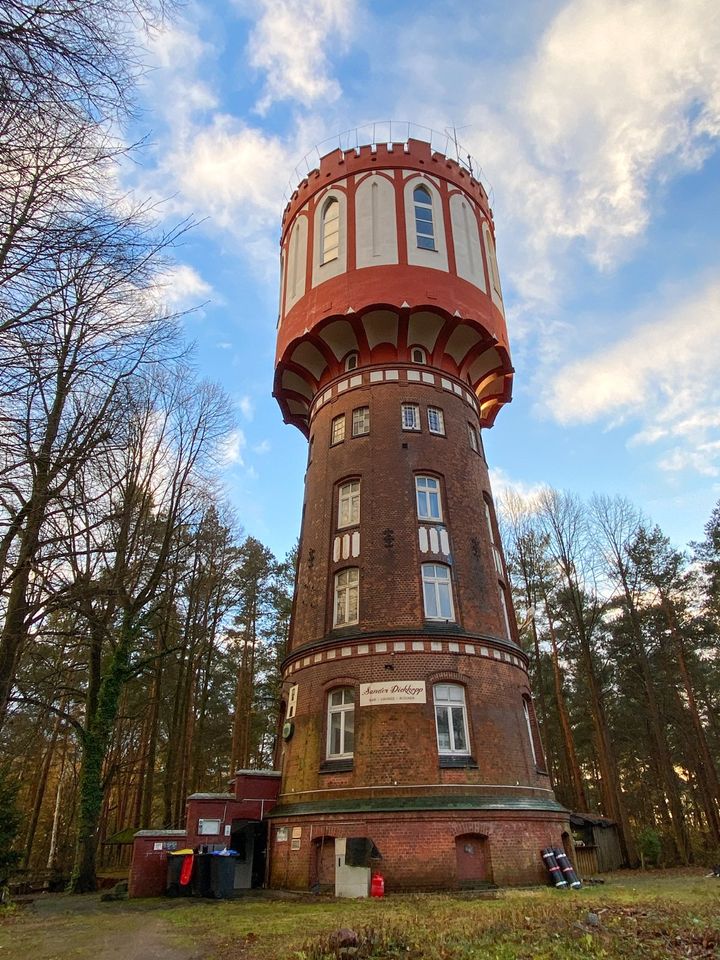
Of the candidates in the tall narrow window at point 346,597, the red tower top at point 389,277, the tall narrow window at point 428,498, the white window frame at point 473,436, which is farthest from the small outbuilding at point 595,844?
the red tower top at point 389,277

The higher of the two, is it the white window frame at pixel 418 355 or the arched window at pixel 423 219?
the arched window at pixel 423 219

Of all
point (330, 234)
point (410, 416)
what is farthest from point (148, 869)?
point (330, 234)

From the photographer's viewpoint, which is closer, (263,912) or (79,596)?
(79,596)

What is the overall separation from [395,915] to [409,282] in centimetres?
1616

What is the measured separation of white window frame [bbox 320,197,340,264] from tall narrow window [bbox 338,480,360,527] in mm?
7934

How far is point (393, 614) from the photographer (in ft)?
50.1

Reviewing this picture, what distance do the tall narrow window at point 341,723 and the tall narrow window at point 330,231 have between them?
13.8m

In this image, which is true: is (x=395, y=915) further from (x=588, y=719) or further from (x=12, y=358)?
(x=588, y=719)

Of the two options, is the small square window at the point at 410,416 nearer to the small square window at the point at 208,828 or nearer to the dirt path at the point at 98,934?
the small square window at the point at 208,828

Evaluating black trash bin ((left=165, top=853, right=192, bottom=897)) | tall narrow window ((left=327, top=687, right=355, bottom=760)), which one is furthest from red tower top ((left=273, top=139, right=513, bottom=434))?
black trash bin ((left=165, top=853, right=192, bottom=897))

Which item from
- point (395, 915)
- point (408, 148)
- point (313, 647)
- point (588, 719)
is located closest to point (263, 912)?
point (395, 915)

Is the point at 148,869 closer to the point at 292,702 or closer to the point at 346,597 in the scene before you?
the point at 292,702

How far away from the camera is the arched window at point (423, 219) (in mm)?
20344

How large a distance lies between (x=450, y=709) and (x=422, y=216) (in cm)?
1567
